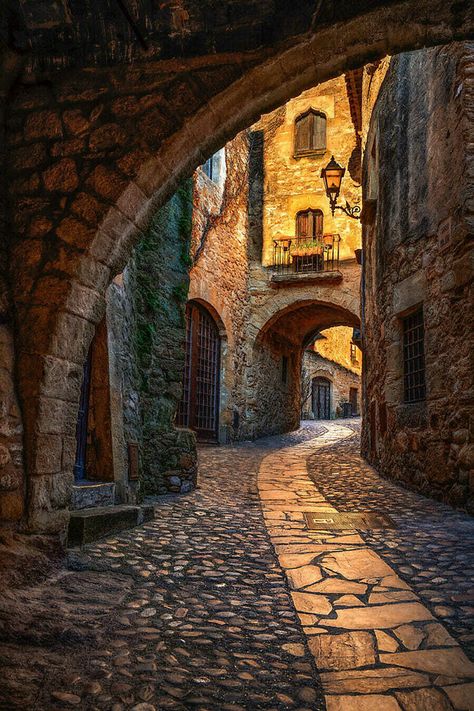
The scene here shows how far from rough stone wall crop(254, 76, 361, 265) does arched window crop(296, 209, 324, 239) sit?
0.16 metres

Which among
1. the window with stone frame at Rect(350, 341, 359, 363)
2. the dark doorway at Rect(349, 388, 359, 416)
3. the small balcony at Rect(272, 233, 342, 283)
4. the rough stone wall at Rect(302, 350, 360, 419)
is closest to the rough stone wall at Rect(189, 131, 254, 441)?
the small balcony at Rect(272, 233, 342, 283)

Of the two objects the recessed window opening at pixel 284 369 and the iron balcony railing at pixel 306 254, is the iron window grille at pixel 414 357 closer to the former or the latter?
the iron balcony railing at pixel 306 254

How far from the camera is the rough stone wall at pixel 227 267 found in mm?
11203

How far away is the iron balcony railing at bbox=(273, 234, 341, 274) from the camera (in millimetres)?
14500

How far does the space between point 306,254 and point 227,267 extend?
9.23 feet

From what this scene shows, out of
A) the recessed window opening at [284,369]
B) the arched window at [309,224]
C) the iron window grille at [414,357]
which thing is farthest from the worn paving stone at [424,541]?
the recessed window opening at [284,369]

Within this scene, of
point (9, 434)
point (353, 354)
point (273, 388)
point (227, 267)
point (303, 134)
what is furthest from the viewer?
point (353, 354)

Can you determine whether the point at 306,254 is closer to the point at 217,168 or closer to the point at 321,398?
the point at 217,168

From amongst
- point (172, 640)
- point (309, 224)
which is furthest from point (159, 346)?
point (309, 224)

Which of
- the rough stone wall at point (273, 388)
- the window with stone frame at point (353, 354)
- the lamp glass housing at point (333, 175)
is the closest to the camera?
the lamp glass housing at point (333, 175)

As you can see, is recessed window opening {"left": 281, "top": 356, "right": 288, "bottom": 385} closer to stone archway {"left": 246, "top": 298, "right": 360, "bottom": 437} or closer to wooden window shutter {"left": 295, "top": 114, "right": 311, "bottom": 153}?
stone archway {"left": 246, "top": 298, "right": 360, "bottom": 437}

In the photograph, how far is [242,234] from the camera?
46.9 ft

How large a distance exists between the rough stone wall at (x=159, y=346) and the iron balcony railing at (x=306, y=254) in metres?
8.82

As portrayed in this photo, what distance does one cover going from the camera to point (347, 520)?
14.4ft
